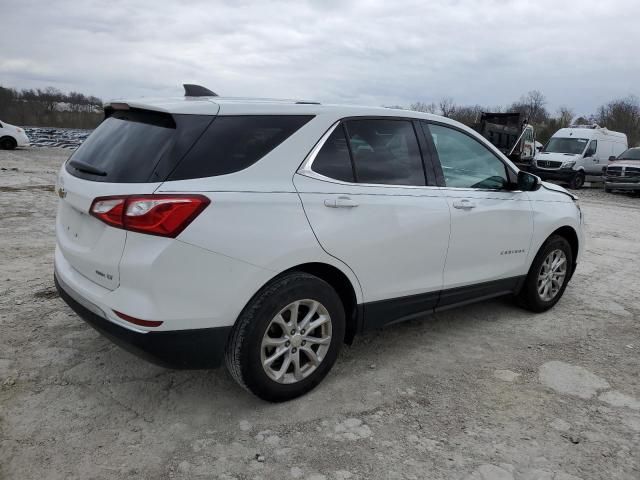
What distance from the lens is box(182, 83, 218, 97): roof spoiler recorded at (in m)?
3.39

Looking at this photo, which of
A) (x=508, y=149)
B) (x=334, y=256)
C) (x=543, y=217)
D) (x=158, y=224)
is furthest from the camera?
(x=508, y=149)

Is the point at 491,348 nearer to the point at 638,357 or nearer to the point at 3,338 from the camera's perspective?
the point at 638,357

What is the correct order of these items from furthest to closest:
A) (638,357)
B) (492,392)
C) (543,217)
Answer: (543,217) → (638,357) → (492,392)

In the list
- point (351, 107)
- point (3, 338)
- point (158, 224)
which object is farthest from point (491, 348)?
point (3, 338)

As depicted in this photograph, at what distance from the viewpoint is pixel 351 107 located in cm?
338

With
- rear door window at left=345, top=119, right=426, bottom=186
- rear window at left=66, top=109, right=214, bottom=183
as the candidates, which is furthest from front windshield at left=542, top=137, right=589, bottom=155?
rear window at left=66, top=109, right=214, bottom=183

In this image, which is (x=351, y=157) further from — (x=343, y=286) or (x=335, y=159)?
(x=343, y=286)

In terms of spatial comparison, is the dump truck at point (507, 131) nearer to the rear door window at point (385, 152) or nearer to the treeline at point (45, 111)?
the rear door window at point (385, 152)

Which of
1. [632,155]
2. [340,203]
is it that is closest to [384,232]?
[340,203]

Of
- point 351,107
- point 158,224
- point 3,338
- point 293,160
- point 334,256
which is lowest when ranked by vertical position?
point 3,338

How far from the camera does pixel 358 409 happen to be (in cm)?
307

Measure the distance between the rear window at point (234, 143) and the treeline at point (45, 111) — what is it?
42133 mm

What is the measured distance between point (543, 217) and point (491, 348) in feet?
4.32

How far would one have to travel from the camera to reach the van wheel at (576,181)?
19656 millimetres
